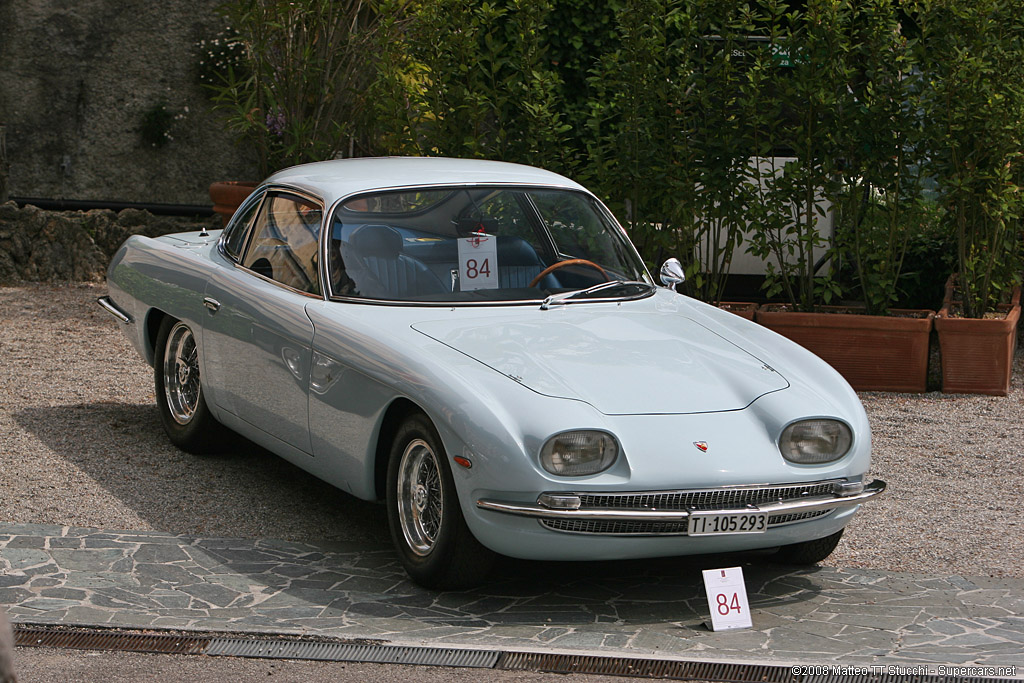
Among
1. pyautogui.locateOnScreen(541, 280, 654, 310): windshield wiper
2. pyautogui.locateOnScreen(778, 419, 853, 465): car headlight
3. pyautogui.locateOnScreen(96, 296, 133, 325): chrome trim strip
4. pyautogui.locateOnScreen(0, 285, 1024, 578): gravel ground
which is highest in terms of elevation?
pyautogui.locateOnScreen(541, 280, 654, 310): windshield wiper

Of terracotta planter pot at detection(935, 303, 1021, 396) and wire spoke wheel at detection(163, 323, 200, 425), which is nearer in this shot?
wire spoke wheel at detection(163, 323, 200, 425)

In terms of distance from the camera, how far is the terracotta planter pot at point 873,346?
8242 millimetres

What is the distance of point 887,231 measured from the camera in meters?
8.70

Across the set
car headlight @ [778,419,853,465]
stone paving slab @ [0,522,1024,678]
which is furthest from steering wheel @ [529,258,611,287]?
car headlight @ [778,419,853,465]

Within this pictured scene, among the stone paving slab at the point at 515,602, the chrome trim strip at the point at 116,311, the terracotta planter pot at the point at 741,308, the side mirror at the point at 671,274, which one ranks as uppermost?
the side mirror at the point at 671,274

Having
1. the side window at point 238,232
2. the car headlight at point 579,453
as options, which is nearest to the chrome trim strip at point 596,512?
the car headlight at point 579,453

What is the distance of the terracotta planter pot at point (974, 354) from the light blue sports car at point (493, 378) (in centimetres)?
309

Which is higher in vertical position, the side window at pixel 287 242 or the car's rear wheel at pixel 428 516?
the side window at pixel 287 242

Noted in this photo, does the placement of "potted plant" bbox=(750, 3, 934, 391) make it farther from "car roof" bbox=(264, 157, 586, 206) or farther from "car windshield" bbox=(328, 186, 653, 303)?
"car roof" bbox=(264, 157, 586, 206)

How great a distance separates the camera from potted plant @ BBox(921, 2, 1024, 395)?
26.6ft

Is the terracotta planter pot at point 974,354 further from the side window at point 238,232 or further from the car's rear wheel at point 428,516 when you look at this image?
the car's rear wheel at point 428,516

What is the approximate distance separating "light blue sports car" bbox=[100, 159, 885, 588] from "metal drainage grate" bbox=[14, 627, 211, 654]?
842 mm

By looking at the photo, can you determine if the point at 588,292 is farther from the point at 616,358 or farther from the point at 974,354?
the point at 974,354

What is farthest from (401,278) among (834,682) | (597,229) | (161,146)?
(161,146)
